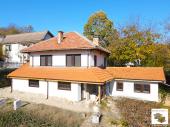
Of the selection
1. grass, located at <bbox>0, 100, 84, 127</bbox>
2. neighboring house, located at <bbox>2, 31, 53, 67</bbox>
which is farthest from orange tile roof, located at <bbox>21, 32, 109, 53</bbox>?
neighboring house, located at <bbox>2, 31, 53, 67</bbox>

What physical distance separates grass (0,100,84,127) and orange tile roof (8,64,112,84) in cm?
459

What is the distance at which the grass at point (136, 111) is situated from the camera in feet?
46.0

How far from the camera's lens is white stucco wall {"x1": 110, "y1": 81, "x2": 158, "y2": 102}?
68.0ft

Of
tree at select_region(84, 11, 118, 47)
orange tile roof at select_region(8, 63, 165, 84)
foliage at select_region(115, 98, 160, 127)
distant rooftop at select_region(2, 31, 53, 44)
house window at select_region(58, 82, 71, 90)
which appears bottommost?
foliage at select_region(115, 98, 160, 127)

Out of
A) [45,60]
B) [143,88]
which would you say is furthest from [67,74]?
[143,88]

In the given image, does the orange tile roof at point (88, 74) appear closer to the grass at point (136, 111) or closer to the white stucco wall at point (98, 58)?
the white stucco wall at point (98, 58)

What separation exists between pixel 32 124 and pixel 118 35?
2838 centimetres

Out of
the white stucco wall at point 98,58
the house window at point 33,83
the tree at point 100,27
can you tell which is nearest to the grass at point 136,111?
the white stucco wall at point 98,58

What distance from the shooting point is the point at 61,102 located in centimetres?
1975

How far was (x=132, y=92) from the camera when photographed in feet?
72.0

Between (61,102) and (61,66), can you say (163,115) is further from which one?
(61,66)

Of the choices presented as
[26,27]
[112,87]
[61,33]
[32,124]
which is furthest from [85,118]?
[26,27]

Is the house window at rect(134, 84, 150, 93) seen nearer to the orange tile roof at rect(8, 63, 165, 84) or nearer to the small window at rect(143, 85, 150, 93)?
the small window at rect(143, 85, 150, 93)

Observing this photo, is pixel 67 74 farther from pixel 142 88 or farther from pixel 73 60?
pixel 142 88
